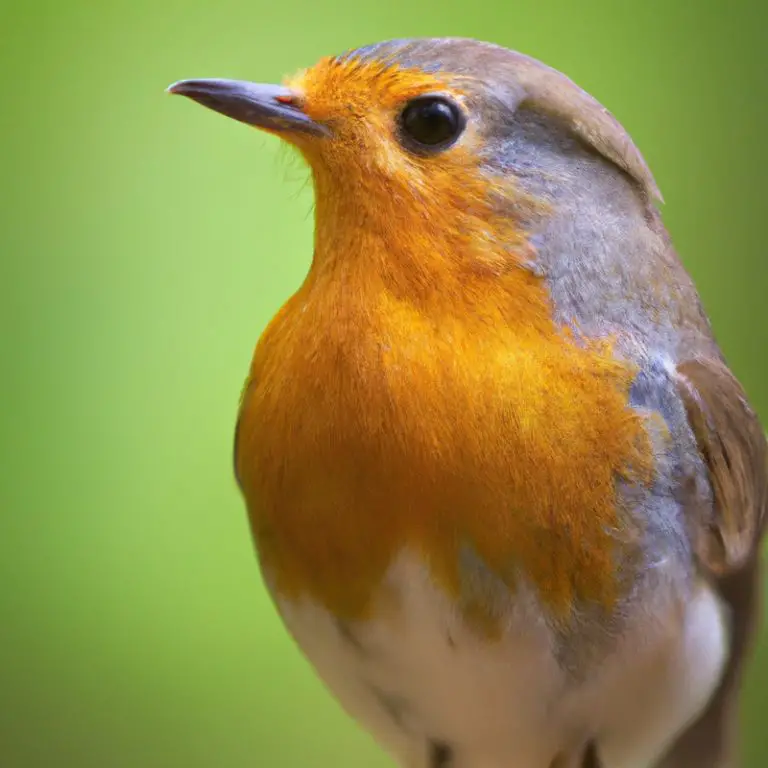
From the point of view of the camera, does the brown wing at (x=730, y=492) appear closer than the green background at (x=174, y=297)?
Yes

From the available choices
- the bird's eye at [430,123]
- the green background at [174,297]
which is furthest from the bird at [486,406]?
the green background at [174,297]

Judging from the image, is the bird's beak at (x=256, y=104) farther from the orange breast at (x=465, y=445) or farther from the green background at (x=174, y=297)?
the green background at (x=174, y=297)

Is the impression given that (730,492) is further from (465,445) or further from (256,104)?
(256,104)

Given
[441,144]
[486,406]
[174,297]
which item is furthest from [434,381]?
[174,297]

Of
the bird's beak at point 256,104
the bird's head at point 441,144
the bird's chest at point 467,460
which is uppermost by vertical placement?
the bird's beak at point 256,104

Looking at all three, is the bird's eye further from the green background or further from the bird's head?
the green background

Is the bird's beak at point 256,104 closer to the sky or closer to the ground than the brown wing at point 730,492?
closer to the sky
